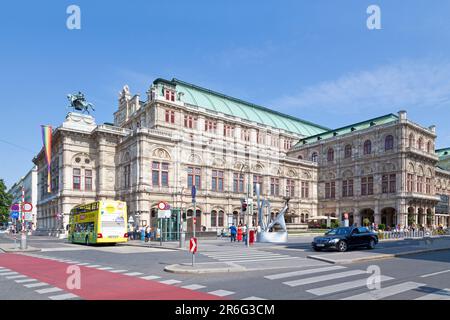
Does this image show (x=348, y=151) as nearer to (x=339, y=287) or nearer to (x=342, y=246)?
(x=342, y=246)

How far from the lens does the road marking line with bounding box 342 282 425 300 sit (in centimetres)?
880

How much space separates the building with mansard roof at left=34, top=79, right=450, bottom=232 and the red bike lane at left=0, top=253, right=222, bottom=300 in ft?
112

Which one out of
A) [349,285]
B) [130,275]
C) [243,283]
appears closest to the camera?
[349,285]

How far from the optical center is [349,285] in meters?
10.4

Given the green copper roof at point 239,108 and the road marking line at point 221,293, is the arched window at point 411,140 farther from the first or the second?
the road marking line at point 221,293

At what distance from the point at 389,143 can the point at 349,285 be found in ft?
186

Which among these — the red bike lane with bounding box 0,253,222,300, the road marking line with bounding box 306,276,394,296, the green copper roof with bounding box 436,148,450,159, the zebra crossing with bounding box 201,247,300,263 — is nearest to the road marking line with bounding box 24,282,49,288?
the red bike lane with bounding box 0,253,222,300

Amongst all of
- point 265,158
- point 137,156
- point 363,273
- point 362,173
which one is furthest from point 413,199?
point 363,273

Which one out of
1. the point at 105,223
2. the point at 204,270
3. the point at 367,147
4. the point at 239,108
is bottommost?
the point at 105,223

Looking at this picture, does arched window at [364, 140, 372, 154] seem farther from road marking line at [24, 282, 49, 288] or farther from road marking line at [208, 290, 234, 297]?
road marking line at [24, 282, 49, 288]

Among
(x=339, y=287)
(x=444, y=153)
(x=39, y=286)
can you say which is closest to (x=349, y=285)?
(x=339, y=287)

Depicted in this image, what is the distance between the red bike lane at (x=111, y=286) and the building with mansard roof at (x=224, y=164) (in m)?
34.1

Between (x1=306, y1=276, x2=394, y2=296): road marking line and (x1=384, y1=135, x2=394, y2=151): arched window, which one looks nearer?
(x1=306, y1=276, x2=394, y2=296): road marking line
